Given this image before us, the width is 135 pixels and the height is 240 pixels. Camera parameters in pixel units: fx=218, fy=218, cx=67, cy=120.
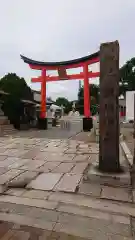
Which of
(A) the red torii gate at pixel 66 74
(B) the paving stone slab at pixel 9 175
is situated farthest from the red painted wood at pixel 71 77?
(B) the paving stone slab at pixel 9 175

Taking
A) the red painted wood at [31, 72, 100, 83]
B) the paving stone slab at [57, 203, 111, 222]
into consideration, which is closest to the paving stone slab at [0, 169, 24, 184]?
the paving stone slab at [57, 203, 111, 222]

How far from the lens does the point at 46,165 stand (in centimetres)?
607

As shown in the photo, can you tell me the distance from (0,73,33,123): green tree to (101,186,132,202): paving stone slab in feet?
46.3

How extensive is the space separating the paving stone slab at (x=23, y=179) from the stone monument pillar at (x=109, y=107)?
5.36 ft

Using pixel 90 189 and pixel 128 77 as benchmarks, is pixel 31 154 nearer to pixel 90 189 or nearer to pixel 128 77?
pixel 90 189

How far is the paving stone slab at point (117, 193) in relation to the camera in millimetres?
3780

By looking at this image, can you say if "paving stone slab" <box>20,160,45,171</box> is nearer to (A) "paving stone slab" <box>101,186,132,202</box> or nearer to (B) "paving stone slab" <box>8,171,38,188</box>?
(B) "paving stone slab" <box>8,171,38,188</box>

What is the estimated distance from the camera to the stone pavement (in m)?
2.72

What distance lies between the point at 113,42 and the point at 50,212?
12.0ft

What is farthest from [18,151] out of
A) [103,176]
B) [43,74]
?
[43,74]

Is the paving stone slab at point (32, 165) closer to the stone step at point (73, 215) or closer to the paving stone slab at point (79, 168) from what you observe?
the paving stone slab at point (79, 168)

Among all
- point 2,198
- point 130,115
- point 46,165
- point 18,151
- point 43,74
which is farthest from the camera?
point 43,74

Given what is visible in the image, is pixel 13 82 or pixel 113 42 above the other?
pixel 13 82

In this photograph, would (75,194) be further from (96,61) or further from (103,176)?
(96,61)
